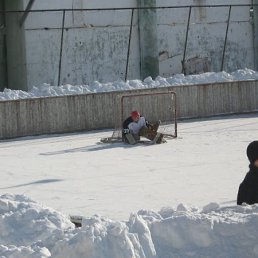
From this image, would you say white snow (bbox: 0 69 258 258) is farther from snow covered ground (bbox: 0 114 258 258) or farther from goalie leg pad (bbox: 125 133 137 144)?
goalie leg pad (bbox: 125 133 137 144)

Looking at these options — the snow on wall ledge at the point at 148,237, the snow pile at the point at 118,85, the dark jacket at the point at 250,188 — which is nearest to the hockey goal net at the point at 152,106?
the snow pile at the point at 118,85

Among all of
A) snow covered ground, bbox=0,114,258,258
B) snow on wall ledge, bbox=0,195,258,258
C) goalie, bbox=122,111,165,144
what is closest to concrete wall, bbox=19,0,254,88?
snow covered ground, bbox=0,114,258,258

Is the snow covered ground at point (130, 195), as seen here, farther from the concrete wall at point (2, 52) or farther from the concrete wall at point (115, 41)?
the concrete wall at point (2, 52)

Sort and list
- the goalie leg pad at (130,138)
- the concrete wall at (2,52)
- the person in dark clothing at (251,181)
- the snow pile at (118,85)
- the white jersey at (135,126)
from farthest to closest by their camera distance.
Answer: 1. the concrete wall at (2,52)
2. the snow pile at (118,85)
3. the white jersey at (135,126)
4. the goalie leg pad at (130,138)
5. the person in dark clothing at (251,181)

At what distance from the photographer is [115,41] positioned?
34.0 meters

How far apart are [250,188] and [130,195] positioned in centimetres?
428

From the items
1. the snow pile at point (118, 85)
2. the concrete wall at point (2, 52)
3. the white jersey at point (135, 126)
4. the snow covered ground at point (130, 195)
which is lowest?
the snow covered ground at point (130, 195)

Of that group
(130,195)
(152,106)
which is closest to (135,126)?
(152,106)

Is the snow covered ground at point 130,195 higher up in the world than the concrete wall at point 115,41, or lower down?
lower down

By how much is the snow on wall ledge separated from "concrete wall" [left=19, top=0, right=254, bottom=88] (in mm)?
23566

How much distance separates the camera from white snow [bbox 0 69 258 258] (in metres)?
7.70

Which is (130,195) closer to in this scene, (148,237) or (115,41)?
(148,237)

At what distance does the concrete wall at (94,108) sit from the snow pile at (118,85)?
988 mm

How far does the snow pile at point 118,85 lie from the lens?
1039 inches
